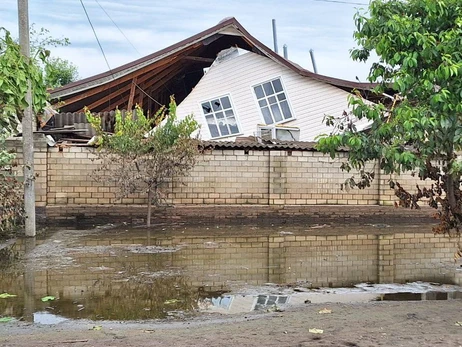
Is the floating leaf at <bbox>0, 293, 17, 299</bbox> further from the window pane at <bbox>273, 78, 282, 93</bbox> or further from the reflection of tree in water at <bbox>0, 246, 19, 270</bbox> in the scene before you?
the window pane at <bbox>273, 78, 282, 93</bbox>

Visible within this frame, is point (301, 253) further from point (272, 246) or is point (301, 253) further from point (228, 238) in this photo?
point (228, 238)

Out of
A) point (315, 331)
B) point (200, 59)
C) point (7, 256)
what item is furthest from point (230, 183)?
point (315, 331)

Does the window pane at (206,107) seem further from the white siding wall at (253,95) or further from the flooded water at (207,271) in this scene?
the flooded water at (207,271)

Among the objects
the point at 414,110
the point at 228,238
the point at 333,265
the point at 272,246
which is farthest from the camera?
the point at 228,238

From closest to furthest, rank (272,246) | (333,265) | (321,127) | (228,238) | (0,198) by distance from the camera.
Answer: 1. (333,265)
2. (0,198)
3. (272,246)
4. (228,238)
5. (321,127)

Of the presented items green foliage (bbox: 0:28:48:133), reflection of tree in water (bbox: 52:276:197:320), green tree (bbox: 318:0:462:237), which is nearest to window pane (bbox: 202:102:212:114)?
reflection of tree in water (bbox: 52:276:197:320)

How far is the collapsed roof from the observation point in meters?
17.1

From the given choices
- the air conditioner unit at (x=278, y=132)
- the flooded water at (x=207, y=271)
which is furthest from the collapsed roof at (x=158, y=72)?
the flooded water at (x=207, y=271)

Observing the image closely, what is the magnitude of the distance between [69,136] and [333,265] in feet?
33.8

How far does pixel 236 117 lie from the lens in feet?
Answer: 62.8

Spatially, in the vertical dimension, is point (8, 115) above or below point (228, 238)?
above

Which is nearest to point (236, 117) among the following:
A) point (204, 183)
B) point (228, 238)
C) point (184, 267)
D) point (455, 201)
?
point (204, 183)

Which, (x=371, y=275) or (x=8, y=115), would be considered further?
(x=371, y=275)

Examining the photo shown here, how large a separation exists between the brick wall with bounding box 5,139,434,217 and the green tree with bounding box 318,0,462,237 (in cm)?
895
